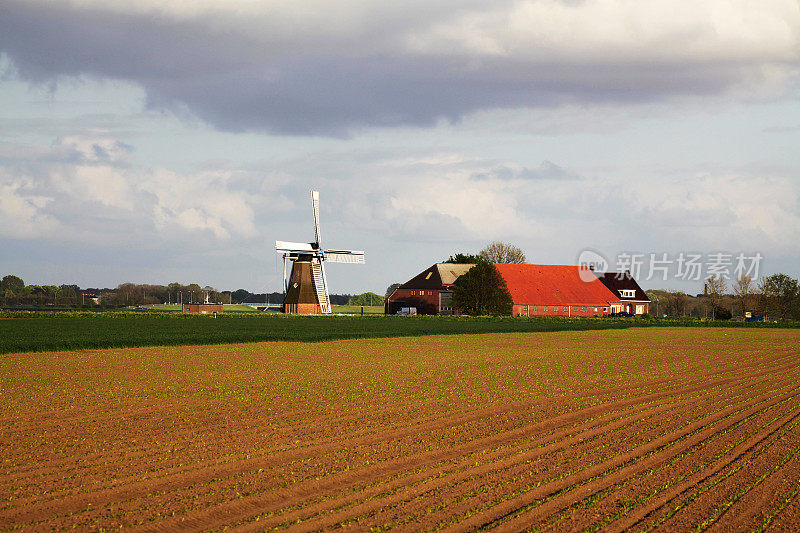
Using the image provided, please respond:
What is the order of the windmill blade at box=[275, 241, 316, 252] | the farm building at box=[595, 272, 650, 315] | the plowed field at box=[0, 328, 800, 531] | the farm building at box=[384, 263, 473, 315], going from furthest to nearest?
the farm building at box=[595, 272, 650, 315]
the farm building at box=[384, 263, 473, 315]
the windmill blade at box=[275, 241, 316, 252]
the plowed field at box=[0, 328, 800, 531]

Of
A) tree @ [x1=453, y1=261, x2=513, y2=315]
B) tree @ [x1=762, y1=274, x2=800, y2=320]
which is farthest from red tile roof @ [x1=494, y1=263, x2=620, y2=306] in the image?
tree @ [x1=762, y1=274, x2=800, y2=320]

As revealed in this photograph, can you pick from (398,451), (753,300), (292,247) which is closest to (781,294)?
(753,300)

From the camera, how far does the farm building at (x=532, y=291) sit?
352 feet

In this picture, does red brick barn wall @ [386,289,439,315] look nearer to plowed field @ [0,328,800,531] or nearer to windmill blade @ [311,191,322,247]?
windmill blade @ [311,191,322,247]

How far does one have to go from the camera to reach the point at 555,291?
362 ft

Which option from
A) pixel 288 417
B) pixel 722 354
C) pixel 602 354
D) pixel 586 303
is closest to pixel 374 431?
pixel 288 417

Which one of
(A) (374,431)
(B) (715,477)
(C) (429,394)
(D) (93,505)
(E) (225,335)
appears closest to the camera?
(D) (93,505)

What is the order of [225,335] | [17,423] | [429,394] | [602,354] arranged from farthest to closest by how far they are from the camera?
[225,335]
[602,354]
[429,394]
[17,423]

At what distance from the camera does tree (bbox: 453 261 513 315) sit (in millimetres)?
98188

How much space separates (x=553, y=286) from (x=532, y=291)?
4815mm

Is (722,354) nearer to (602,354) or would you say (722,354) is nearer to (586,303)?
(602,354)

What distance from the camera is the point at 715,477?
37.9ft

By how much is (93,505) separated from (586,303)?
105 metres

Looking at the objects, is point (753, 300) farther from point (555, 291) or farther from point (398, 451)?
point (398, 451)
